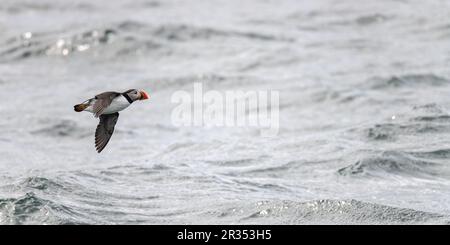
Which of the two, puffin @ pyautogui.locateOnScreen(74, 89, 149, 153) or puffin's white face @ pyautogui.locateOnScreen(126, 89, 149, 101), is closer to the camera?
puffin @ pyautogui.locateOnScreen(74, 89, 149, 153)

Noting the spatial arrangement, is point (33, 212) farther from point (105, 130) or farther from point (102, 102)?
point (102, 102)

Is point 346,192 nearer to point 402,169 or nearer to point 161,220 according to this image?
point 402,169

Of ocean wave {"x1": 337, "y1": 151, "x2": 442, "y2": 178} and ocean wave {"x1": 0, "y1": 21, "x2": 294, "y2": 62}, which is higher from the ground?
ocean wave {"x1": 0, "y1": 21, "x2": 294, "y2": 62}

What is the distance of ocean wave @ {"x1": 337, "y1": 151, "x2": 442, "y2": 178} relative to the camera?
14.4 m

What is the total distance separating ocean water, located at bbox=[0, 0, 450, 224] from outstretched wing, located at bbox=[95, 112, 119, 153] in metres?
0.79

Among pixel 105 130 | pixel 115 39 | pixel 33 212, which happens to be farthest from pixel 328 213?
pixel 115 39

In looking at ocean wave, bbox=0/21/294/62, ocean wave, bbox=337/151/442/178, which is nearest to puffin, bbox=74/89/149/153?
ocean wave, bbox=337/151/442/178

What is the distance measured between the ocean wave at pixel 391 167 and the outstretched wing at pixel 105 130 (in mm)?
3530

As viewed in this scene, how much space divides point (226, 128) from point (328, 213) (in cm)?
549

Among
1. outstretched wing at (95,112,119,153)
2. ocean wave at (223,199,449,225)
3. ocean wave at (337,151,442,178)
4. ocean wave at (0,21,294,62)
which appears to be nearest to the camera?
ocean wave at (223,199,449,225)

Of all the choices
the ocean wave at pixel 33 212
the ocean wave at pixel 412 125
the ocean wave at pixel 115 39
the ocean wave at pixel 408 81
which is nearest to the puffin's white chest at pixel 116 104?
the ocean wave at pixel 33 212

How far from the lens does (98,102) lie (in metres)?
11.4

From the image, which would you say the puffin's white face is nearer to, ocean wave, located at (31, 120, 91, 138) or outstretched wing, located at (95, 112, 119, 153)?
outstretched wing, located at (95, 112, 119, 153)

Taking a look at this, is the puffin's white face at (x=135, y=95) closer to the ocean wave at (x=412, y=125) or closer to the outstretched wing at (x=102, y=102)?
the outstretched wing at (x=102, y=102)
